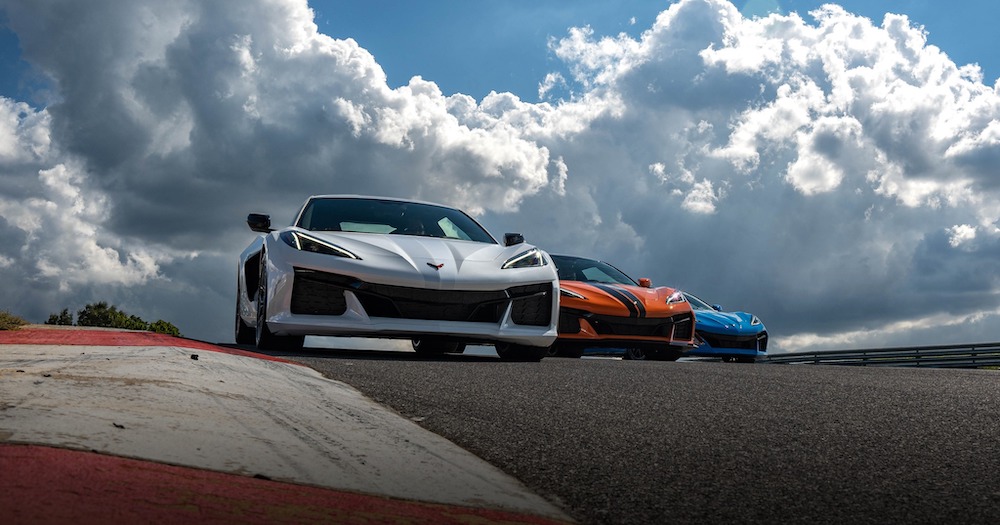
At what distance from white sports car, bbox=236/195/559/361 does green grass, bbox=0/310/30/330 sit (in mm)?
2607

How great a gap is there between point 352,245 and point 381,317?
2.15ft

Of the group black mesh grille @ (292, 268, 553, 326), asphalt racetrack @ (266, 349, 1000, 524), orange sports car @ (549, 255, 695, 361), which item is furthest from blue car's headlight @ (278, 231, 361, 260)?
orange sports car @ (549, 255, 695, 361)

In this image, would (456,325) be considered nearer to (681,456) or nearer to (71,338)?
(71,338)

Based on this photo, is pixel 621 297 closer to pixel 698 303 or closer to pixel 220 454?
pixel 698 303

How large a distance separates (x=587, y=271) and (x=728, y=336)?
10.8ft

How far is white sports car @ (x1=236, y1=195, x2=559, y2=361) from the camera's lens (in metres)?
7.41

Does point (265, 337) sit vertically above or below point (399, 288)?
below

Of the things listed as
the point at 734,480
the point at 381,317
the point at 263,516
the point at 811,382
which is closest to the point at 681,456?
the point at 734,480

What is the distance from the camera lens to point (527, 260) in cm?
817

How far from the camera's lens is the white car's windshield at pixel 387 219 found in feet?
27.9

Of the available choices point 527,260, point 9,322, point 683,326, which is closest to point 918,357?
point 683,326

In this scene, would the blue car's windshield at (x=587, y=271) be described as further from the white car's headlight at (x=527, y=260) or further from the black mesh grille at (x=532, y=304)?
the black mesh grille at (x=532, y=304)

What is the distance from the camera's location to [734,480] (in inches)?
126

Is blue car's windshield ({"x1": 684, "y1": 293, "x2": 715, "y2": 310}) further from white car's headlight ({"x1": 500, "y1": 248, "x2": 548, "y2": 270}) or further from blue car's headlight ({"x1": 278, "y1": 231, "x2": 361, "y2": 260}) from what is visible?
blue car's headlight ({"x1": 278, "y1": 231, "x2": 361, "y2": 260})
